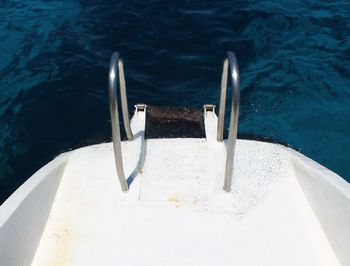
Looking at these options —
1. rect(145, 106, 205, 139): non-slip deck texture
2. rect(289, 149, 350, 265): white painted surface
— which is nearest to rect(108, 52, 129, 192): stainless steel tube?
rect(145, 106, 205, 139): non-slip deck texture

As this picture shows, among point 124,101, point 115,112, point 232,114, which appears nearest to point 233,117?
point 232,114

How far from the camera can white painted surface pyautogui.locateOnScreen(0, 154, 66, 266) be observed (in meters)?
2.55

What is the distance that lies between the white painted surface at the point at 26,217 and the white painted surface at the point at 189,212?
0.28ft

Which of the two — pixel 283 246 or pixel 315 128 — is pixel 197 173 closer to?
pixel 283 246

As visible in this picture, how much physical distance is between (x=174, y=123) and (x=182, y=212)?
4.78ft

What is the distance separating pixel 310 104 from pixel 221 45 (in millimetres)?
1834

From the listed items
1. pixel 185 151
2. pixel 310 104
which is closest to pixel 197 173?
pixel 185 151

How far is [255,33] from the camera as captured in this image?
24.3ft

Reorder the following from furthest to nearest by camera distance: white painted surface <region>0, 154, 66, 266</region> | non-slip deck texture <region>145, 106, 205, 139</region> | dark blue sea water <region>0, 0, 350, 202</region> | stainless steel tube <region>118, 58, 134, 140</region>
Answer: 1. dark blue sea water <region>0, 0, 350, 202</region>
2. non-slip deck texture <region>145, 106, 205, 139</region>
3. stainless steel tube <region>118, 58, 134, 140</region>
4. white painted surface <region>0, 154, 66, 266</region>

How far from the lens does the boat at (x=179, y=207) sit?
2.82m

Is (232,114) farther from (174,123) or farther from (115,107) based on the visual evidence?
(174,123)

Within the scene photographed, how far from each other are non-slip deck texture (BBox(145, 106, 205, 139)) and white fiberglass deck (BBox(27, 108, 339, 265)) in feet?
1.33

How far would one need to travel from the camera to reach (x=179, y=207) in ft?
10.4

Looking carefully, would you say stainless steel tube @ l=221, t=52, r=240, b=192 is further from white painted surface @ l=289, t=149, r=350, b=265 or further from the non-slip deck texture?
the non-slip deck texture
